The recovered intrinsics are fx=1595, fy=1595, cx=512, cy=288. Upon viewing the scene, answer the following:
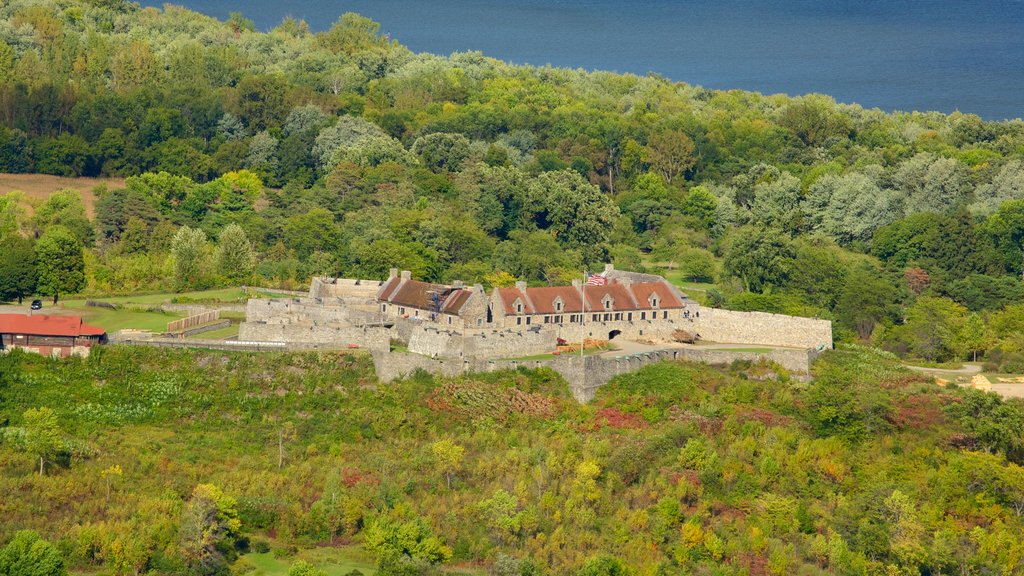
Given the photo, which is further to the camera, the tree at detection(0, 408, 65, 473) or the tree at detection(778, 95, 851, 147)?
the tree at detection(778, 95, 851, 147)

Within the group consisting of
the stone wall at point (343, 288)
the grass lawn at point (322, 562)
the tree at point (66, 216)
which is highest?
the tree at point (66, 216)

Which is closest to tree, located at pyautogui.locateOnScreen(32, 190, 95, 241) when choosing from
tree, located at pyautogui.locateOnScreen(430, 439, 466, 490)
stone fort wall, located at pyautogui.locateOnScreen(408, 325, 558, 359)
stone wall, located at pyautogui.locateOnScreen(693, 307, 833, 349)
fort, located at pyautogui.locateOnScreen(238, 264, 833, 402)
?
fort, located at pyautogui.locateOnScreen(238, 264, 833, 402)

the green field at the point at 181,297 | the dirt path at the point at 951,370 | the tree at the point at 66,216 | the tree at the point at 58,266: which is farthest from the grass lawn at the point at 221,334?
the dirt path at the point at 951,370

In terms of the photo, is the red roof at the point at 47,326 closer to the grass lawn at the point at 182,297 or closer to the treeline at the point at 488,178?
the grass lawn at the point at 182,297

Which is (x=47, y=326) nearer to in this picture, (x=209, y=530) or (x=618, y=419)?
(x=209, y=530)

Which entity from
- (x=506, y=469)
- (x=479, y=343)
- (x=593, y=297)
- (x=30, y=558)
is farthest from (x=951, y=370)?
(x=30, y=558)

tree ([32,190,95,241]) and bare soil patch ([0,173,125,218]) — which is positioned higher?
bare soil patch ([0,173,125,218])

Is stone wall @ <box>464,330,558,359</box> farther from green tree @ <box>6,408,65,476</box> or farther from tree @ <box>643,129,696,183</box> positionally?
tree @ <box>643,129,696,183</box>
